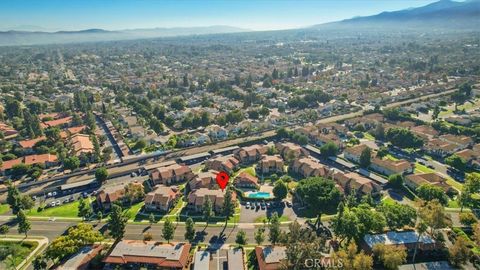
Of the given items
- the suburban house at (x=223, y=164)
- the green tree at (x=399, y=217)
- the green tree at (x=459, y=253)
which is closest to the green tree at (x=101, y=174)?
the suburban house at (x=223, y=164)

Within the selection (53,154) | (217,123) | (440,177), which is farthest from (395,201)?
(53,154)

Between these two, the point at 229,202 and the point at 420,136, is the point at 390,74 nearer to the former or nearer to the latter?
the point at 420,136

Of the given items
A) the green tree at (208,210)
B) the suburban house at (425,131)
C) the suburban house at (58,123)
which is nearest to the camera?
the green tree at (208,210)

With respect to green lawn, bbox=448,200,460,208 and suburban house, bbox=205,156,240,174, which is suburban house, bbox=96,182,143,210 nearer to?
suburban house, bbox=205,156,240,174

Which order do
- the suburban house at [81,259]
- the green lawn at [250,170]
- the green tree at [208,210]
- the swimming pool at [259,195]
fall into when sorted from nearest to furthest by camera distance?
the suburban house at [81,259], the green tree at [208,210], the swimming pool at [259,195], the green lawn at [250,170]

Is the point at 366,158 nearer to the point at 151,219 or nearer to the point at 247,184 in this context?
the point at 247,184

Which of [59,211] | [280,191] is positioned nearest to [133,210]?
[59,211]

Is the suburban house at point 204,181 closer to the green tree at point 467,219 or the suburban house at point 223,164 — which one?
the suburban house at point 223,164
